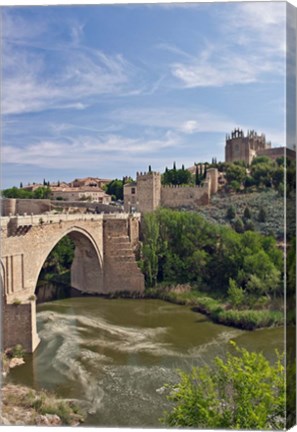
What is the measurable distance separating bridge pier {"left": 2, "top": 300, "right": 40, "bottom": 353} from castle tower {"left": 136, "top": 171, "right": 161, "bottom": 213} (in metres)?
3.49

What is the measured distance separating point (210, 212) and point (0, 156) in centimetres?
666

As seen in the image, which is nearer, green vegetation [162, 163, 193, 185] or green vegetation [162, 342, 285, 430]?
green vegetation [162, 342, 285, 430]

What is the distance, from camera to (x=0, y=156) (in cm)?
522

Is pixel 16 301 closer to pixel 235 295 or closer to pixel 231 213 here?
pixel 235 295

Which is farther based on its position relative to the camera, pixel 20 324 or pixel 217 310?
pixel 217 310

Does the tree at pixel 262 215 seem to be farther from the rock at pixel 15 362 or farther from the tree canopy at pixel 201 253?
the rock at pixel 15 362

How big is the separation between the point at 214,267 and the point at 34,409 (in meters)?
5.67

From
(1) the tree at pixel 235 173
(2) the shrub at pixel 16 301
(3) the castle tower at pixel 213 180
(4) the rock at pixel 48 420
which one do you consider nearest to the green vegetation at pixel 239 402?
(4) the rock at pixel 48 420

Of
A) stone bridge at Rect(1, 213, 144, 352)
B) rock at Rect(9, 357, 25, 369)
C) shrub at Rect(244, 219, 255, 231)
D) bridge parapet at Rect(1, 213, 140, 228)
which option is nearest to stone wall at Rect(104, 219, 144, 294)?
stone bridge at Rect(1, 213, 144, 352)

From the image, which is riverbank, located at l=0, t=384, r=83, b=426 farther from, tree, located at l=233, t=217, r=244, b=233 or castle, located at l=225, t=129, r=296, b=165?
tree, located at l=233, t=217, r=244, b=233

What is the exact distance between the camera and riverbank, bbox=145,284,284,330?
7641 mm

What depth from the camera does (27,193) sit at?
775cm

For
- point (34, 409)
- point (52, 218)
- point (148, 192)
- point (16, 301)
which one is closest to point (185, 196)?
point (148, 192)

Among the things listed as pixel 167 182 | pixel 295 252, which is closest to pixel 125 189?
pixel 167 182
